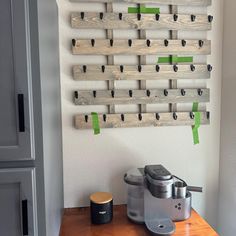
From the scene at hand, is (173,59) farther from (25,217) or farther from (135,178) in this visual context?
(25,217)

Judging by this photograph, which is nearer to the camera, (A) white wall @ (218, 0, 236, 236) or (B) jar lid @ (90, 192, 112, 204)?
(B) jar lid @ (90, 192, 112, 204)

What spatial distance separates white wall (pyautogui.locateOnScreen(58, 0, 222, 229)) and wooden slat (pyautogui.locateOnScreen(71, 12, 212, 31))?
0.05 m

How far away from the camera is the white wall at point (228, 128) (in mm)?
1582

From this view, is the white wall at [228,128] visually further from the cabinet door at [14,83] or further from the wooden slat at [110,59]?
the cabinet door at [14,83]

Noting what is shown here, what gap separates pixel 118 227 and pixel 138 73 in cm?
88

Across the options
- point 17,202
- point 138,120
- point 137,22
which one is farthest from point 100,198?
point 137,22

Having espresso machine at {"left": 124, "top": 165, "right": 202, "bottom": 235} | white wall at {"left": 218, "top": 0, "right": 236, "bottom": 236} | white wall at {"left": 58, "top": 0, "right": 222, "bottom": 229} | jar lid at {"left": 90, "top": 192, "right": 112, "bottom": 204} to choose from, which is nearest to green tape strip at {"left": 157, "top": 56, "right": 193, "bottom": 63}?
white wall at {"left": 58, "top": 0, "right": 222, "bottom": 229}

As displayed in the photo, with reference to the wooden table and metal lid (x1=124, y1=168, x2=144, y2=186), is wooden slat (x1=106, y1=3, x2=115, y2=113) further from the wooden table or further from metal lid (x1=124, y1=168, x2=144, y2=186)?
the wooden table

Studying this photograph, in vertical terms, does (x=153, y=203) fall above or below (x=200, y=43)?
below

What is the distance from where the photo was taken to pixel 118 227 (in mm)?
1403

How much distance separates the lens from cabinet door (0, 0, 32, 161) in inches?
33.2

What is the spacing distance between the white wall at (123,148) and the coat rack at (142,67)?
0.05 m

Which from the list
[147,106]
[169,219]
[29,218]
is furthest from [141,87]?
[29,218]

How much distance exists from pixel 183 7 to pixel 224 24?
0.28 meters
